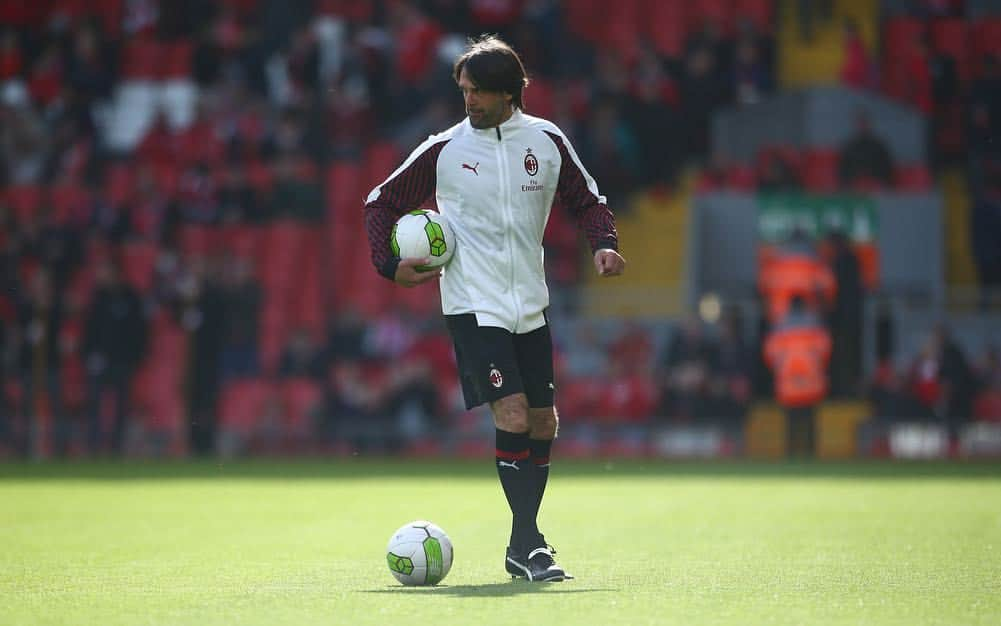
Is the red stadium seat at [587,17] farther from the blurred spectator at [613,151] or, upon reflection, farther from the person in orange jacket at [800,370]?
the person in orange jacket at [800,370]

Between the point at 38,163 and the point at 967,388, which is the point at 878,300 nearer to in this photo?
the point at 967,388

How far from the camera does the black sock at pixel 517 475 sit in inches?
278

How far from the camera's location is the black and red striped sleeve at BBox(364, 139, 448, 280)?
23.8 feet

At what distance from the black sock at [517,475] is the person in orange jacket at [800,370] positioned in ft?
38.0

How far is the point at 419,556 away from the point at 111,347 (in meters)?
13.9

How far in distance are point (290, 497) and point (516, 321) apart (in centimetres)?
600

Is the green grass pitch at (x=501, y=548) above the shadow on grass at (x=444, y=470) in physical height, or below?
below

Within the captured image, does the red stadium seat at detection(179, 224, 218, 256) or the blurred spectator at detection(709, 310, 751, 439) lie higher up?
the red stadium seat at detection(179, 224, 218, 256)

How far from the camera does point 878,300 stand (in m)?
18.8

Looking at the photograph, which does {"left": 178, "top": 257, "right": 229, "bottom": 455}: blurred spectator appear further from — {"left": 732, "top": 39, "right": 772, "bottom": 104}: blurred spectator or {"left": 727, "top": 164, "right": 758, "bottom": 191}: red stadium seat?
{"left": 732, "top": 39, "right": 772, "bottom": 104}: blurred spectator

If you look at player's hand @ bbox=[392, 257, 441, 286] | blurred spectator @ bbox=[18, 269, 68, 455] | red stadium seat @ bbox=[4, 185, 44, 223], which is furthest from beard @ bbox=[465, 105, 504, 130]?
red stadium seat @ bbox=[4, 185, 44, 223]

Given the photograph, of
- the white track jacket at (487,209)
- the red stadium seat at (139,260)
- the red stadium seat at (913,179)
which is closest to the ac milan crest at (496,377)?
the white track jacket at (487,209)

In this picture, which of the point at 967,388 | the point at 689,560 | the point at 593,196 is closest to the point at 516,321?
the point at 593,196

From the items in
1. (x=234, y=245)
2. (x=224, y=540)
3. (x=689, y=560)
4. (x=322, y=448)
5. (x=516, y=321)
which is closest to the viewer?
(x=516, y=321)
